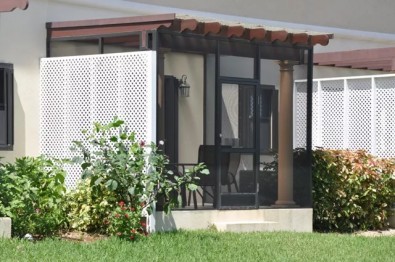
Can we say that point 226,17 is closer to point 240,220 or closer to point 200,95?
point 200,95

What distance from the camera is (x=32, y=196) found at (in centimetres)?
1376

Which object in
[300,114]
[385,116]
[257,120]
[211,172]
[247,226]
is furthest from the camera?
[385,116]

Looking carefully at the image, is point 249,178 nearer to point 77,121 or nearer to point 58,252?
point 77,121

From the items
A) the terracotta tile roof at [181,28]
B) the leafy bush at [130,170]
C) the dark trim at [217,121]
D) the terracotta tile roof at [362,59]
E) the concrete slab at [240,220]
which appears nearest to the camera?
the leafy bush at [130,170]

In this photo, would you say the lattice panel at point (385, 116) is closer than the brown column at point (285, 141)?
No

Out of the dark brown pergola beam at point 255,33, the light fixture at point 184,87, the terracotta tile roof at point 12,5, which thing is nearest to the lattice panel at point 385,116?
the dark brown pergola beam at point 255,33

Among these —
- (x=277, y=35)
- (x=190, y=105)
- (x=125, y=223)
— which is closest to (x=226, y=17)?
(x=277, y=35)

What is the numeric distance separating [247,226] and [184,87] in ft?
7.51

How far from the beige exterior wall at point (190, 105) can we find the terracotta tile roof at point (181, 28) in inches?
20.9

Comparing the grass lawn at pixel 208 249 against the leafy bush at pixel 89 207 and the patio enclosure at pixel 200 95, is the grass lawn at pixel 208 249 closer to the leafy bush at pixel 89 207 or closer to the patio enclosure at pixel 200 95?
the leafy bush at pixel 89 207

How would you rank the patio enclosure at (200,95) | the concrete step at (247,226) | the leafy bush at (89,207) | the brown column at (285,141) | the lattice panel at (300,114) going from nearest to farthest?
the leafy bush at (89,207)
the patio enclosure at (200,95)
the concrete step at (247,226)
the brown column at (285,141)
the lattice panel at (300,114)

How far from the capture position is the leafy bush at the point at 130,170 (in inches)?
559

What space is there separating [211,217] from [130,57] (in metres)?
2.69

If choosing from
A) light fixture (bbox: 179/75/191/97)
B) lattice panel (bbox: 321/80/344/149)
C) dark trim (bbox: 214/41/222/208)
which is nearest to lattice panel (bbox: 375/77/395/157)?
lattice panel (bbox: 321/80/344/149)
